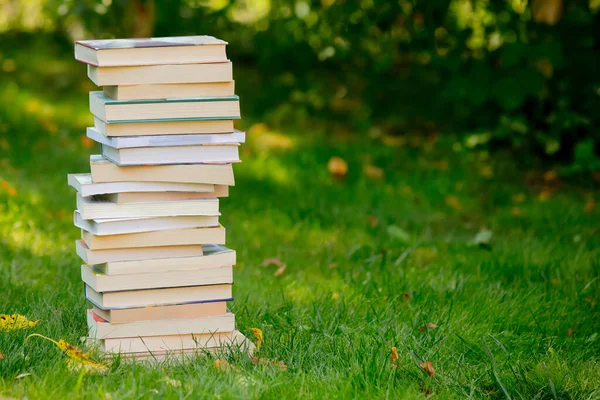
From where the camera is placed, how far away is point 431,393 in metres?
2.71

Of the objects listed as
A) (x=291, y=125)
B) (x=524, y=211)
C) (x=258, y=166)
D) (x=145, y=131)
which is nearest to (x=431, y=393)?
(x=145, y=131)

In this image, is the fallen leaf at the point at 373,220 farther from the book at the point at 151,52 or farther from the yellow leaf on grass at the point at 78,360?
the yellow leaf on grass at the point at 78,360

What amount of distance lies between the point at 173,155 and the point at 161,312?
527 mm

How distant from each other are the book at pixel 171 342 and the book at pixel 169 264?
226mm

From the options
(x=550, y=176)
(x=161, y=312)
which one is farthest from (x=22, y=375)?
(x=550, y=176)

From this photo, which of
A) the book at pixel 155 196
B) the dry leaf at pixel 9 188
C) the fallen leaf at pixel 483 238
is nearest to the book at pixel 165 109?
the book at pixel 155 196

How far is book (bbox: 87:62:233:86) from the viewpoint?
108 inches

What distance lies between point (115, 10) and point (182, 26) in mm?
505

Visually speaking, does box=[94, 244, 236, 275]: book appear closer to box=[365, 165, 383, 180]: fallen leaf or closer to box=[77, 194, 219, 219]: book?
box=[77, 194, 219, 219]: book

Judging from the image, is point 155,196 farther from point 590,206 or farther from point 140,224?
point 590,206

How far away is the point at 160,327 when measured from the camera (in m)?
2.86

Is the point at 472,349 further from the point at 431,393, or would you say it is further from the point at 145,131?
the point at 145,131

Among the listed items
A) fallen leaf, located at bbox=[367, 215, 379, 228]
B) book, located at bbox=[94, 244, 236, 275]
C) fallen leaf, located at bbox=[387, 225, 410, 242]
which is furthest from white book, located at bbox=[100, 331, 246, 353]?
fallen leaf, located at bbox=[367, 215, 379, 228]

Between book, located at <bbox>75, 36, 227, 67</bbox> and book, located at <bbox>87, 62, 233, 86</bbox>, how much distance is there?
0.06ft
